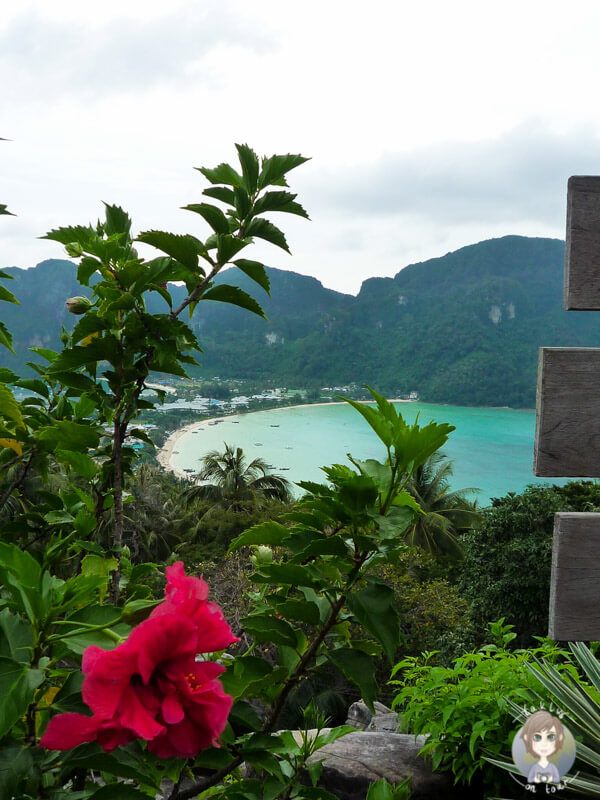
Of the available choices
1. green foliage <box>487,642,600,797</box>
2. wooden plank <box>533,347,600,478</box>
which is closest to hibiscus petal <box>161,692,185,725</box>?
wooden plank <box>533,347,600,478</box>

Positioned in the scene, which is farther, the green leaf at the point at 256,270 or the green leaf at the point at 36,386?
the green leaf at the point at 36,386

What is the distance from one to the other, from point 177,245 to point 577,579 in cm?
73

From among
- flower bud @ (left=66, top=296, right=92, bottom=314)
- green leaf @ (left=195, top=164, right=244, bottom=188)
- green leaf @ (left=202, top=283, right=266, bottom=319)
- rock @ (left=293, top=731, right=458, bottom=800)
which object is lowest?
rock @ (left=293, top=731, right=458, bottom=800)

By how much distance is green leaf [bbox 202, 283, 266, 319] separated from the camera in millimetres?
967

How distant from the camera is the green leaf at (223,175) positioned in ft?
3.17

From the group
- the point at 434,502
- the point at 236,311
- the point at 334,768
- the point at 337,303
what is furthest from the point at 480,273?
the point at 334,768

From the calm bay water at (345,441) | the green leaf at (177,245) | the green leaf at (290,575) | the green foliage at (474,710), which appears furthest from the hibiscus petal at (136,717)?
the calm bay water at (345,441)

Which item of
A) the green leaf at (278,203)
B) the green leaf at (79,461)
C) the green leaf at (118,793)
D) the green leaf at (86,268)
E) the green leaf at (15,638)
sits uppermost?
the green leaf at (278,203)

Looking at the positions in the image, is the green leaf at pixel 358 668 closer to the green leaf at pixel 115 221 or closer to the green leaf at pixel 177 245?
the green leaf at pixel 177 245

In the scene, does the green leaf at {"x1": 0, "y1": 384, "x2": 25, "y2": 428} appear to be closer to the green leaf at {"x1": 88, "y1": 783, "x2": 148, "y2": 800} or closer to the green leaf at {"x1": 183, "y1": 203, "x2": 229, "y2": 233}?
the green leaf at {"x1": 183, "y1": 203, "x2": 229, "y2": 233}

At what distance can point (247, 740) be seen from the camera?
2.42 ft

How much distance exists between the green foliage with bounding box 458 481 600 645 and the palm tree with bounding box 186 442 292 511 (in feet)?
41.3

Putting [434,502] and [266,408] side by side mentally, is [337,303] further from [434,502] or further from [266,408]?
[434,502]

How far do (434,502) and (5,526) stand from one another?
1865cm
